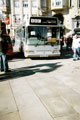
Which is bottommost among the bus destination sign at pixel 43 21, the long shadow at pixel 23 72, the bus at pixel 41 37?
the long shadow at pixel 23 72

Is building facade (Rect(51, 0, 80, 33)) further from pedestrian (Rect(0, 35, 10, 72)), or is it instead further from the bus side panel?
pedestrian (Rect(0, 35, 10, 72))

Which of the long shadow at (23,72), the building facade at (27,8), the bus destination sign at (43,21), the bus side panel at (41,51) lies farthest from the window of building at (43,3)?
the long shadow at (23,72)

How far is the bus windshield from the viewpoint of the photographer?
1167 centimetres

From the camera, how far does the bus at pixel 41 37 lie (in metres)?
11.7

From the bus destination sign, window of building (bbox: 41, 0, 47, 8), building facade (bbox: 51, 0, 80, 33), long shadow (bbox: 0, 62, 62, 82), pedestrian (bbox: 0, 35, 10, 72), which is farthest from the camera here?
window of building (bbox: 41, 0, 47, 8)

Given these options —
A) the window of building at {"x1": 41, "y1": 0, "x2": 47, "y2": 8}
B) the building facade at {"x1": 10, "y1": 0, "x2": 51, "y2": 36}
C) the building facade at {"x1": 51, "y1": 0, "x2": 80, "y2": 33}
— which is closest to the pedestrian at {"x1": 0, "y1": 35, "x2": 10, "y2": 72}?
the building facade at {"x1": 51, "y1": 0, "x2": 80, "y2": 33}

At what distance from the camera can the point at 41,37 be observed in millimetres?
11859

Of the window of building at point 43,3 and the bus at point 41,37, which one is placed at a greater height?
the window of building at point 43,3

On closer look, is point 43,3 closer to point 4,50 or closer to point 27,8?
point 27,8

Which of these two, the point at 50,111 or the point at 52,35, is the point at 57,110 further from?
the point at 52,35

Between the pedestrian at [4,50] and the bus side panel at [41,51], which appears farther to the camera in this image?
the bus side panel at [41,51]

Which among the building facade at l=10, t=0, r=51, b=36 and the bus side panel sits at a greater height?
the building facade at l=10, t=0, r=51, b=36

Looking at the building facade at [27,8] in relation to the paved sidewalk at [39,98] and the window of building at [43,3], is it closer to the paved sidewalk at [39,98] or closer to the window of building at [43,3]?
the window of building at [43,3]

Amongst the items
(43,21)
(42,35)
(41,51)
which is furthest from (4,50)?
(43,21)
